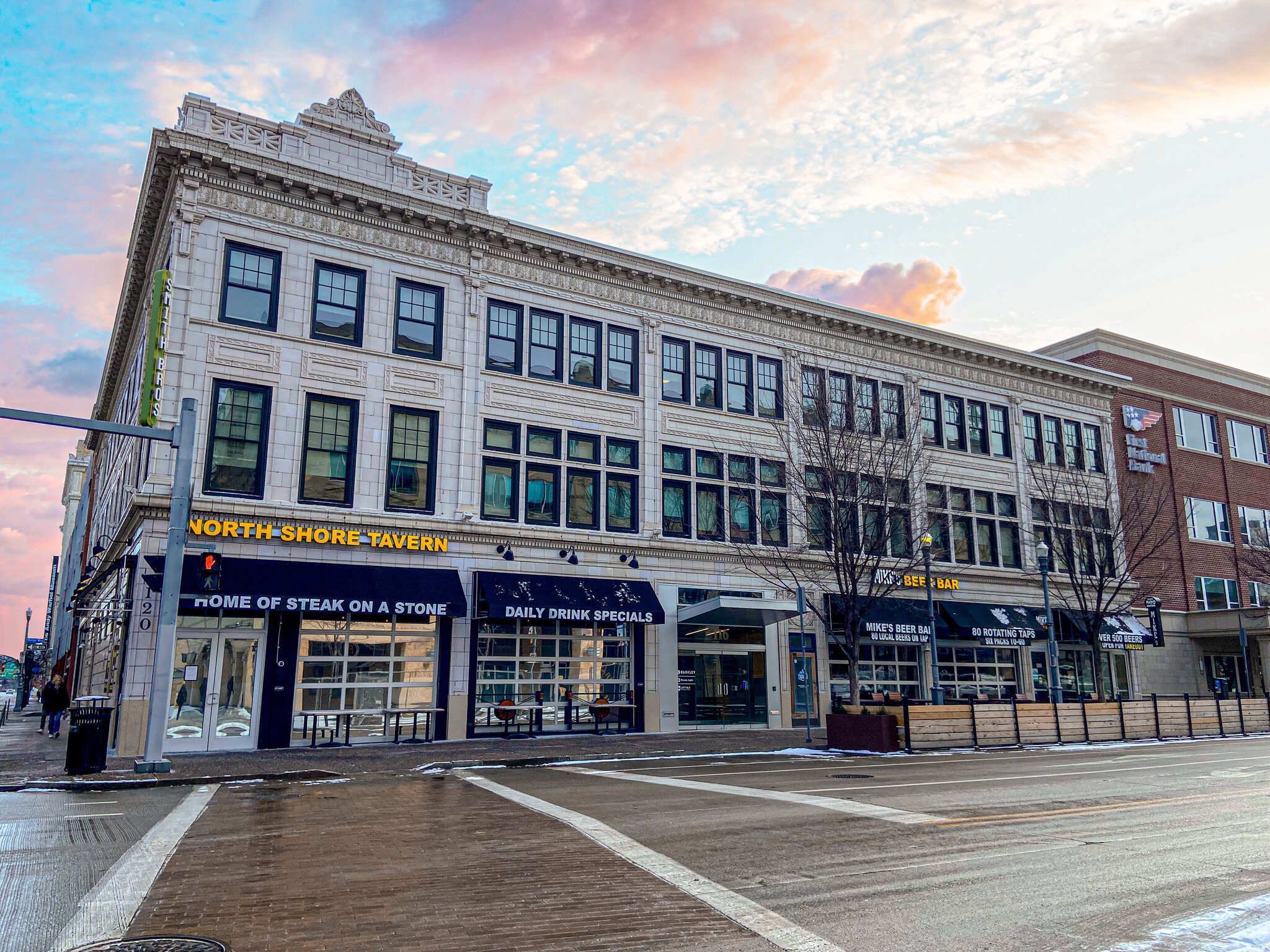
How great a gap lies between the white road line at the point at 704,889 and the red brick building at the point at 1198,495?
122 feet

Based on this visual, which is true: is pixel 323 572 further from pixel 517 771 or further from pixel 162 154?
pixel 162 154

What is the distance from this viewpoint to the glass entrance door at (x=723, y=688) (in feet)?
93.5

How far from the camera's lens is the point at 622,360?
29250 millimetres

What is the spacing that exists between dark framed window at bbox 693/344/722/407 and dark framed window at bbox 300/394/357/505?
11478 mm

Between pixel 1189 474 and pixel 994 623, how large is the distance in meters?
17.5

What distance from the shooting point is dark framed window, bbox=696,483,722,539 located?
29.8 m

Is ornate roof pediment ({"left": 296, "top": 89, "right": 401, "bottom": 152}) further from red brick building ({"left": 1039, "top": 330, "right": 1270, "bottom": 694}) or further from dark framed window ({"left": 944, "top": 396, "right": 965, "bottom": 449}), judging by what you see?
red brick building ({"left": 1039, "top": 330, "right": 1270, "bottom": 694})

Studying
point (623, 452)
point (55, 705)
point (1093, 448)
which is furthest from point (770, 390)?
point (55, 705)

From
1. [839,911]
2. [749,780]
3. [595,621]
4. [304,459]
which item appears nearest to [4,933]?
[839,911]

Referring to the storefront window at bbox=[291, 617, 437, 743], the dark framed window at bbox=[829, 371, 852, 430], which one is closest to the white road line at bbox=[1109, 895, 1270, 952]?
the storefront window at bbox=[291, 617, 437, 743]

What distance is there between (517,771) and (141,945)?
476 inches

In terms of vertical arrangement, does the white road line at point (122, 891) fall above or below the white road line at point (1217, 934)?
below

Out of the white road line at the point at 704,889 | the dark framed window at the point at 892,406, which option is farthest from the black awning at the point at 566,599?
the white road line at the point at 704,889

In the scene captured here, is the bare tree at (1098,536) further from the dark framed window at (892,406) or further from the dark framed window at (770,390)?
the dark framed window at (770,390)
